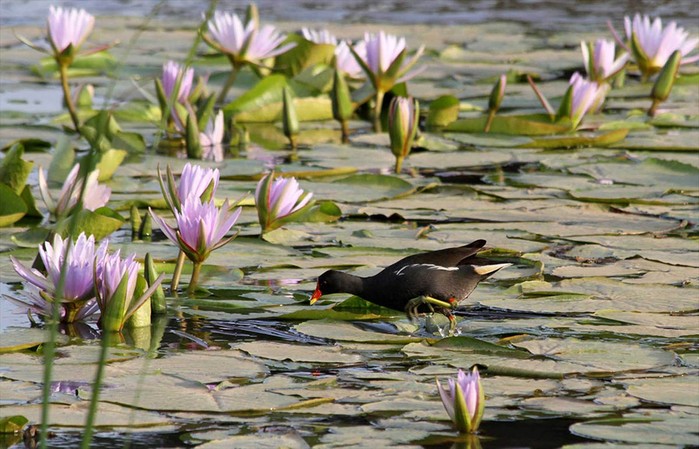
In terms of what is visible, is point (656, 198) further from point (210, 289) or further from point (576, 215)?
point (210, 289)

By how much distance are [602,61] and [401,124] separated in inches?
77.2

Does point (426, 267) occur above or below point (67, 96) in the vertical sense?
below

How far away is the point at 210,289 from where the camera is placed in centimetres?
367

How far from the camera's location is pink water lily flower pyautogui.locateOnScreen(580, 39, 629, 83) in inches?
258

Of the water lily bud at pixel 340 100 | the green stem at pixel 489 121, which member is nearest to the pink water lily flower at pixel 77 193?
the water lily bud at pixel 340 100

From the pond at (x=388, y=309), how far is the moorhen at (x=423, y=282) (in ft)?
0.20

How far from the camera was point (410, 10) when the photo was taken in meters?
11.4

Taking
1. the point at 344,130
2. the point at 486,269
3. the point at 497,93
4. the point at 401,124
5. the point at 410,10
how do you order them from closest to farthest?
the point at 486,269 < the point at 401,124 < the point at 497,93 < the point at 344,130 < the point at 410,10

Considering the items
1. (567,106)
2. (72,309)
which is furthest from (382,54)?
(72,309)

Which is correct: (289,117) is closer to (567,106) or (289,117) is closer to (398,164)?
(398,164)

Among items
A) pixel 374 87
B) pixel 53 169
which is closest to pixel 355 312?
pixel 53 169

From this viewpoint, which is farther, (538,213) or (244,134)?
(244,134)

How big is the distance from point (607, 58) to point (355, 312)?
3.60 meters

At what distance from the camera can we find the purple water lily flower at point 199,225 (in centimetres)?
332
